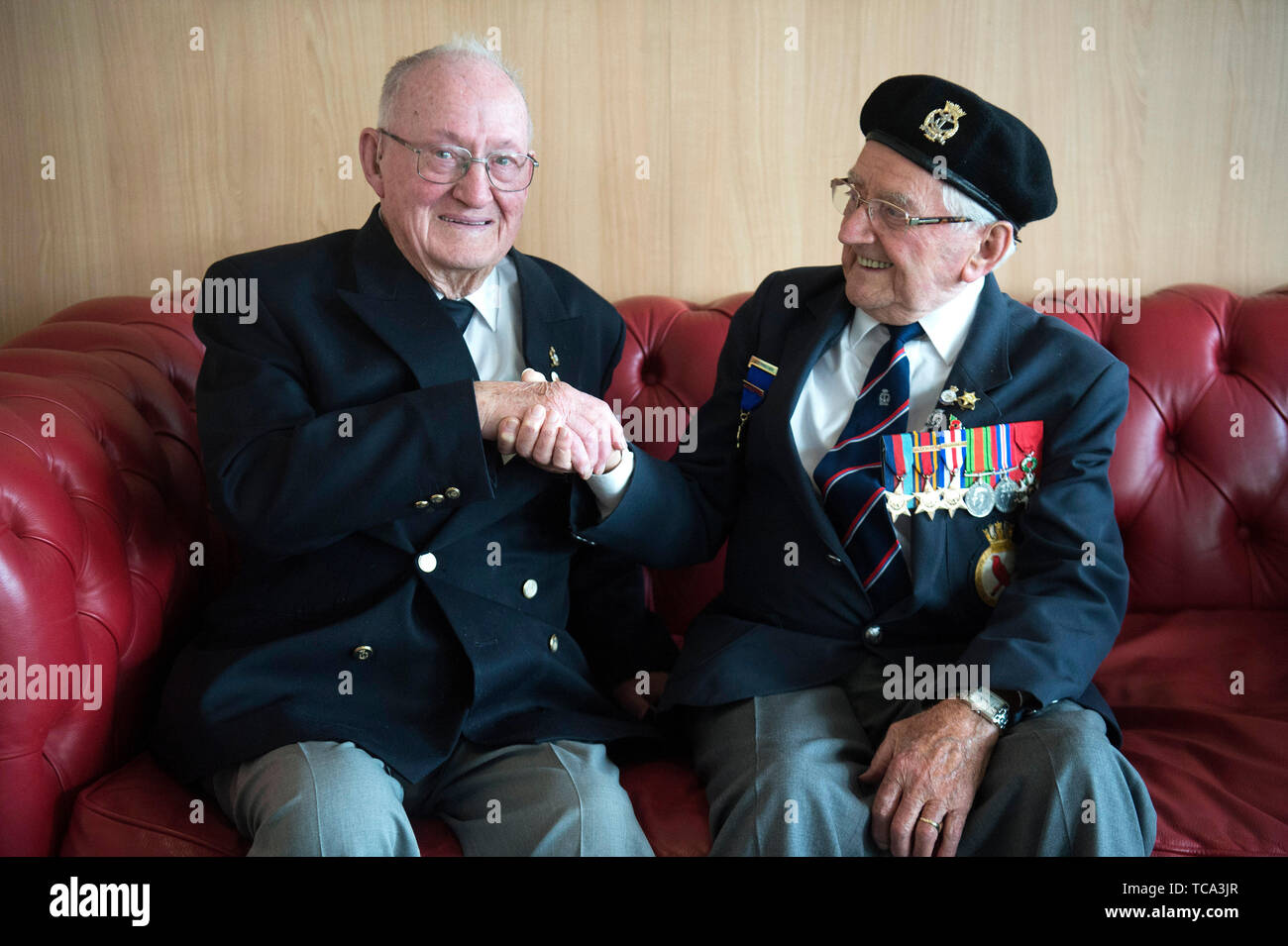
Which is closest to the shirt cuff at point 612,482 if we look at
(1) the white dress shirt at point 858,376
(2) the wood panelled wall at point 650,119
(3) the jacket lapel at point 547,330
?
(1) the white dress shirt at point 858,376

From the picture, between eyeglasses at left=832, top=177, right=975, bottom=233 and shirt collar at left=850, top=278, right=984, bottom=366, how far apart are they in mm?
127

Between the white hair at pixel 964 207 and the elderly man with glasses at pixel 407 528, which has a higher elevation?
the white hair at pixel 964 207

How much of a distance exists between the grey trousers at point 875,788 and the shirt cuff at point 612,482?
0.37 metres

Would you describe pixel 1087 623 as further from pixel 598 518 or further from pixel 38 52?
pixel 38 52

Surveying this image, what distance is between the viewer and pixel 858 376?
1681 mm

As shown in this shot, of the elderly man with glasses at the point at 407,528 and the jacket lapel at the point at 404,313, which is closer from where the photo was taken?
the elderly man with glasses at the point at 407,528

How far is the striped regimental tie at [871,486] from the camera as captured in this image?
159 centimetres

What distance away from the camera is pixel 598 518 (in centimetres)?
162

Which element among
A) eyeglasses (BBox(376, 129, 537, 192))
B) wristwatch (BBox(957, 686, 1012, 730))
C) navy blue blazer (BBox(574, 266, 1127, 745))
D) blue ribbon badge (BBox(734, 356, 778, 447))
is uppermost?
eyeglasses (BBox(376, 129, 537, 192))

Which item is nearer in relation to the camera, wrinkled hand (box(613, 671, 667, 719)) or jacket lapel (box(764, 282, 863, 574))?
jacket lapel (box(764, 282, 863, 574))

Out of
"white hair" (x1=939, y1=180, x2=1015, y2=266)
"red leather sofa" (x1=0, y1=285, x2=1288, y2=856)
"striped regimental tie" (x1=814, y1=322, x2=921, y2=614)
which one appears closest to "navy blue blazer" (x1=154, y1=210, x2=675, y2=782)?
"red leather sofa" (x1=0, y1=285, x2=1288, y2=856)

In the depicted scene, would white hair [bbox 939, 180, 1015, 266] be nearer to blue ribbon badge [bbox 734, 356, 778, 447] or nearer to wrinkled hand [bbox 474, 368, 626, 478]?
blue ribbon badge [bbox 734, 356, 778, 447]

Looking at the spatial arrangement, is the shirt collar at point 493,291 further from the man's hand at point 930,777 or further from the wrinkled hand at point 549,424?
the man's hand at point 930,777

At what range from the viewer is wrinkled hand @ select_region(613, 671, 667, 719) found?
5.65ft
